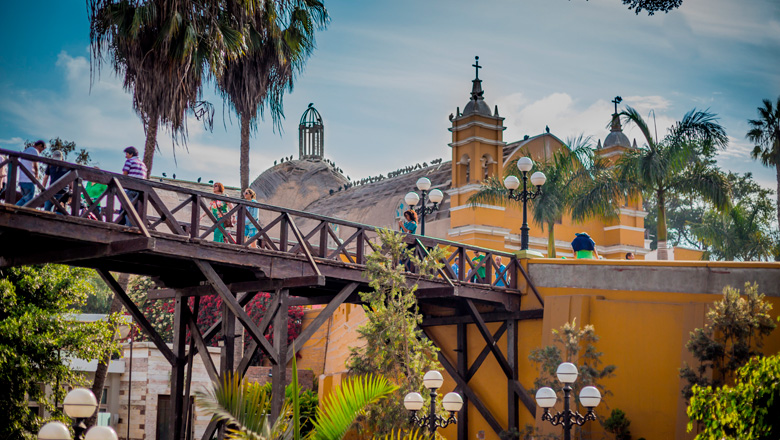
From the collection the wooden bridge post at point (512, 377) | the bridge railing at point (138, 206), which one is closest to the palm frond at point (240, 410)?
the bridge railing at point (138, 206)

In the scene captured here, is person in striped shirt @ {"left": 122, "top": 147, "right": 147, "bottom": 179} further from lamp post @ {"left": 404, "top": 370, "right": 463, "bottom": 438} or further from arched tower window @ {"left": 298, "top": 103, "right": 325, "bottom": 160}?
arched tower window @ {"left": 298, "top": 103, "right": 325, "bottom": 160}

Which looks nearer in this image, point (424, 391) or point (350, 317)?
point (424, 391)

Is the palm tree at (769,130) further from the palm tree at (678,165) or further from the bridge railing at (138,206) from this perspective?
the bridge railing at (138,206)

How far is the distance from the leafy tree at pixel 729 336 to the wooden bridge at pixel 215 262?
441 cm

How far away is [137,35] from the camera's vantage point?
17.6m

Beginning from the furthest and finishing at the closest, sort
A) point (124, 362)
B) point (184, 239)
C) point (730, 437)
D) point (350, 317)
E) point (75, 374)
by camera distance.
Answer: point (350, 317), point (124, 362), point (75, 374), point (184, 239), point (730, 437)

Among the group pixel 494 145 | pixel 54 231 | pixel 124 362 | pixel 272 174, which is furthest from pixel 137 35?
pixel 272 174

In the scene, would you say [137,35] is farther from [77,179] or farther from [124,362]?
[124,362]

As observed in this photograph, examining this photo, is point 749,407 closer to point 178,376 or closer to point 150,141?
point 178,376

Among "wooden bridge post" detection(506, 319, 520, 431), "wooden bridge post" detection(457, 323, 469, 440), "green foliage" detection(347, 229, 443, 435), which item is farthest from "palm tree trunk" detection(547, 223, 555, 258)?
"green foliage" detection(347, 229, 443, 435)

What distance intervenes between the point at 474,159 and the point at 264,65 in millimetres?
12693

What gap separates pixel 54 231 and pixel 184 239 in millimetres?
2135

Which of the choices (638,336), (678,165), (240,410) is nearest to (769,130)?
(678,165)

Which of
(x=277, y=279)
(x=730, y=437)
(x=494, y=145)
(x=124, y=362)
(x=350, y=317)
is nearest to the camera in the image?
(x=730, y=437)
